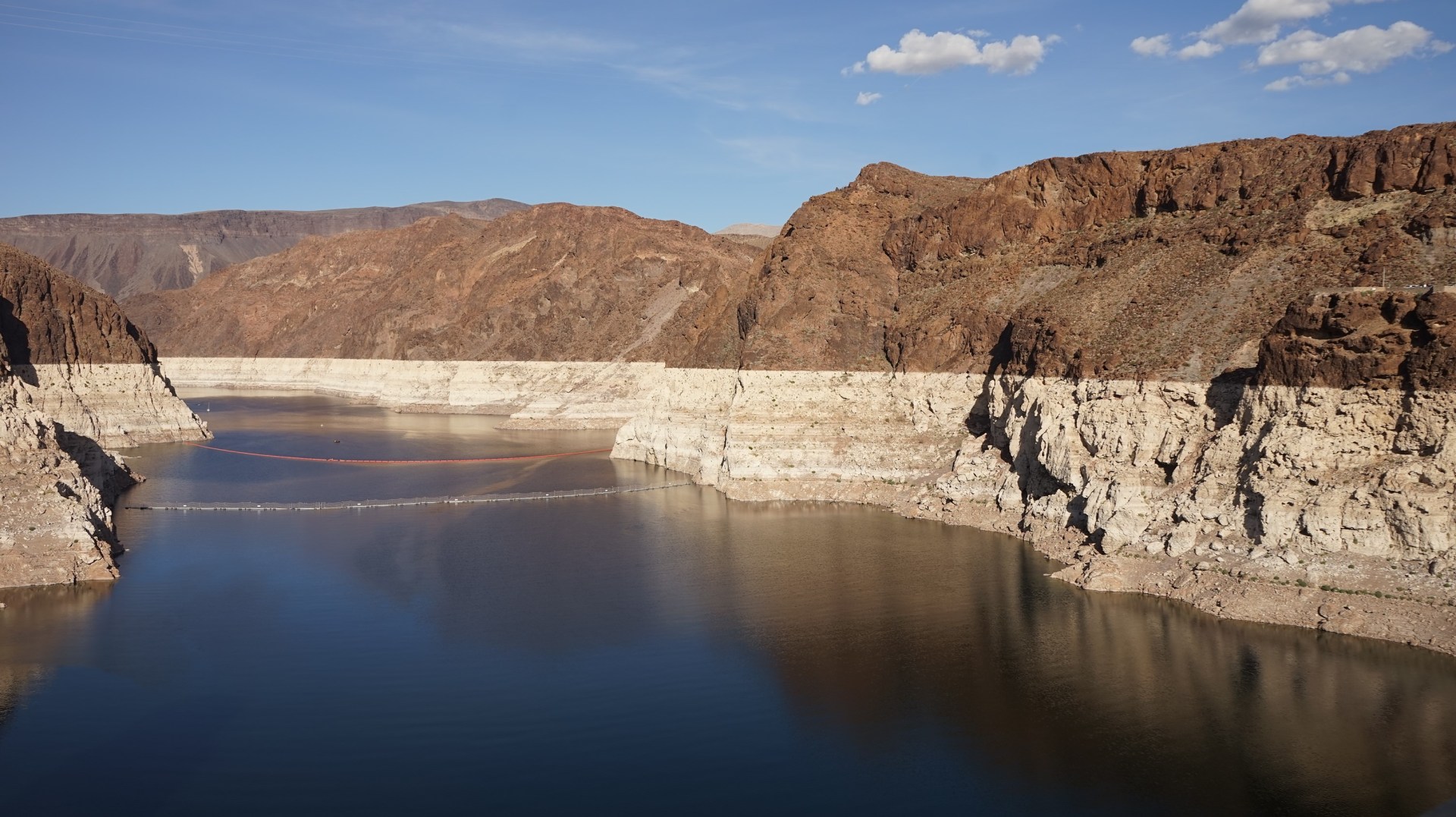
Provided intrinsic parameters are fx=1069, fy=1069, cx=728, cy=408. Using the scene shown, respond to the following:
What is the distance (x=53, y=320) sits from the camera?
238 ft

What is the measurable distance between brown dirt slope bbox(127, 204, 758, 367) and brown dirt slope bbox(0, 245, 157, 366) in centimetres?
3899

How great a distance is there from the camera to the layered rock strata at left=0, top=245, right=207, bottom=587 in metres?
34.5

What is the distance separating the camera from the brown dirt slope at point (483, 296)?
348 ft

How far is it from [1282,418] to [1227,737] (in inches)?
489

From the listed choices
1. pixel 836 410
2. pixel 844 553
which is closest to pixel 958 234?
pixel 836 410

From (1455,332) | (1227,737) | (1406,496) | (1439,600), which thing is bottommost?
(1227,737)

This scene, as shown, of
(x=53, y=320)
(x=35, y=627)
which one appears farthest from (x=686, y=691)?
(x=53, y=320)

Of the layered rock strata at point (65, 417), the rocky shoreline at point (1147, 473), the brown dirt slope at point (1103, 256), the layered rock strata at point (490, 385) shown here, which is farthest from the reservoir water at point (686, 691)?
the layered rock strata at point (490, 385)

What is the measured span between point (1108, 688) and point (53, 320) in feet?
242

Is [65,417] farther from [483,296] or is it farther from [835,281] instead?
[483,296]

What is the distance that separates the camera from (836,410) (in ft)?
169

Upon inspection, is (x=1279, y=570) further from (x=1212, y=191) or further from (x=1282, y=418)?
(x=1212, y=191)

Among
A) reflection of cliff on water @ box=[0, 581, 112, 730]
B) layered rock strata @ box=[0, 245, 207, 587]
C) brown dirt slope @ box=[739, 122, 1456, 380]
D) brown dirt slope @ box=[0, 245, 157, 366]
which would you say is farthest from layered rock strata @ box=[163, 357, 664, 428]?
reflection of cliff on water @ box=[0, 581, 112, 730]

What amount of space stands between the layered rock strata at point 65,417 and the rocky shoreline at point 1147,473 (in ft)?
89.3
